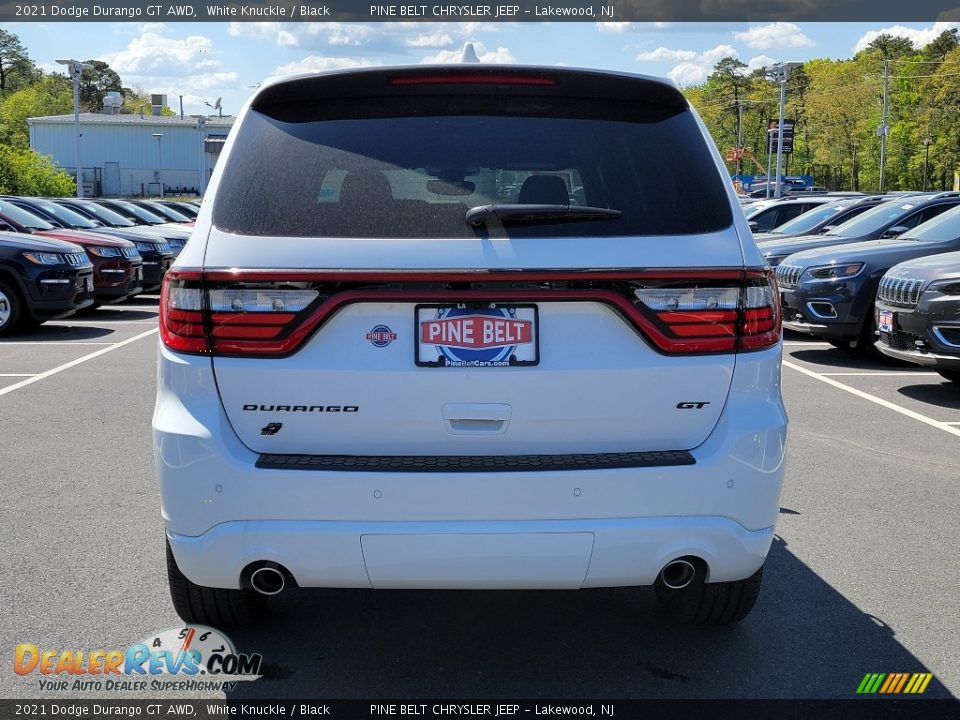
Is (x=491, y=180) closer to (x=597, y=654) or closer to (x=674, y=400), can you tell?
(x=674, y=400)

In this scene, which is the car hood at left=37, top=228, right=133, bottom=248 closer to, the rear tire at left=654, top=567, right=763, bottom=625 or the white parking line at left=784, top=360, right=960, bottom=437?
the white parking line at left=784, top=360, right=960, bottom=437

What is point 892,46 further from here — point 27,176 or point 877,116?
point 27,176

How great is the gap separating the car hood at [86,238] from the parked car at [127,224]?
2.33m

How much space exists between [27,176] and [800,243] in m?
37.3

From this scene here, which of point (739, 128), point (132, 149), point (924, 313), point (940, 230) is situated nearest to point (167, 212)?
point (940, 230)

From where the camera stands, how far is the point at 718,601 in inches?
151

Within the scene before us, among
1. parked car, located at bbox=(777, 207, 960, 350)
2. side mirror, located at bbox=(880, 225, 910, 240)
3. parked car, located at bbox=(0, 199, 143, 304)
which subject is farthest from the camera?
parked car, located at bbox=(0, 199, 143, 304)

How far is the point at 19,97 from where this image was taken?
9656 centimetres

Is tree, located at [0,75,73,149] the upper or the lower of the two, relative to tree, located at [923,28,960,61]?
lower

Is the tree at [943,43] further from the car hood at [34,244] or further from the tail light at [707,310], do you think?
the tail light at [707,310]

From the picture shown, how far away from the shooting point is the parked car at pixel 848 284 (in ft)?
37.9

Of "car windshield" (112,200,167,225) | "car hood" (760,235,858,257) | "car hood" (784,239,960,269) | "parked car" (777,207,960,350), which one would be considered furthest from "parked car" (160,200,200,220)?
"parked car" (777,207,960,350)

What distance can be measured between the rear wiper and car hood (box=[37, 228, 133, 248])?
13.8 m

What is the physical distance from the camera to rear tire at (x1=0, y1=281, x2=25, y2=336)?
13438mm
